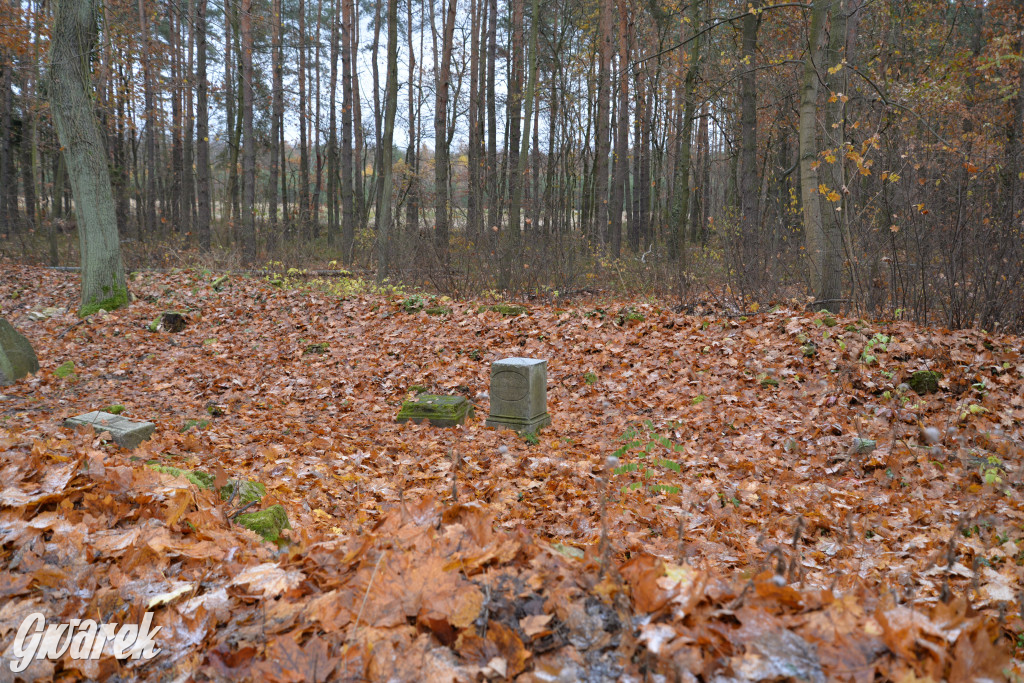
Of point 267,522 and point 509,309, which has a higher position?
point 509,309

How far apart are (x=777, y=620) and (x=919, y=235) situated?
22.5 ft

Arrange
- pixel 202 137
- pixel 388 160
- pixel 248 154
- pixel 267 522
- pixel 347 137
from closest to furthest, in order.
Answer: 1. pixel 267 522
2. pixel 388 160
3. pixel 248 154
4. pixel 202 137
5. pixel 347 137

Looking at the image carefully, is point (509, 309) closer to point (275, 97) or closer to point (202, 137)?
point (202, 137)

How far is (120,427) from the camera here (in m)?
4.92

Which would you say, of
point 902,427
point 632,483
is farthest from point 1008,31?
point 632,483

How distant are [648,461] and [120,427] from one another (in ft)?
14.0

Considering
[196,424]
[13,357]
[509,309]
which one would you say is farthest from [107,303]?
[509,309]

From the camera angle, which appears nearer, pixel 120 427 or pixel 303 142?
pixel 120 427

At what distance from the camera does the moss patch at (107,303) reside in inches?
406

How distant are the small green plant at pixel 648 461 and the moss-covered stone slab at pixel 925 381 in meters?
2.46

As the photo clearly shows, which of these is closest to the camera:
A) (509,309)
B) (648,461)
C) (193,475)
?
(193,475)

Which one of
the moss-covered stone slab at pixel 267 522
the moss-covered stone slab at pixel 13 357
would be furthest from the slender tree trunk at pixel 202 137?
the moss-covered stone slab at pixel 267 522

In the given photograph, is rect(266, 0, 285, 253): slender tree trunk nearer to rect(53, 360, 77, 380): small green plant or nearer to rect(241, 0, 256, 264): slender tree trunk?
rect(241, 0, 256, 264): slender tree trunk

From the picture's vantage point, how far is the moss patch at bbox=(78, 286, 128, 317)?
10305 millimetres
